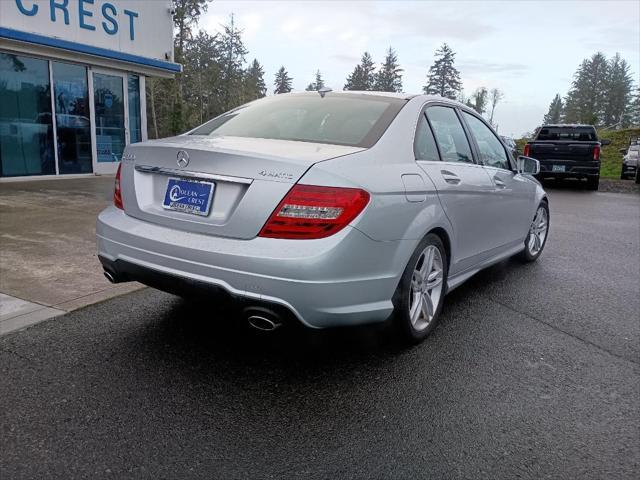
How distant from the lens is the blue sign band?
10.7 metres

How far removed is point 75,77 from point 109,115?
4.19 feet

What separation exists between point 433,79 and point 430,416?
90120mm

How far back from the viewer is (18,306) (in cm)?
386

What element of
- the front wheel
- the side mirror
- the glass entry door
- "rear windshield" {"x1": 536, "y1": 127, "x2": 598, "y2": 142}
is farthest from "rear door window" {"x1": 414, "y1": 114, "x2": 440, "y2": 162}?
"rear windshield" {"x1": 536, "y1": 127, "x2": 598, "y2": 142}

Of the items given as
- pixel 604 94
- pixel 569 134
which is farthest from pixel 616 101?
pixel 569 134

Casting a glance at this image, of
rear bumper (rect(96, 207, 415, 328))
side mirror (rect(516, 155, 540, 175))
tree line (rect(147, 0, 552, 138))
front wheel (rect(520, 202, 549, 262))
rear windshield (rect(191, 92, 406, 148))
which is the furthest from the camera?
tree line (rect(147, 0, 552, 138))

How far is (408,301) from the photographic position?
3.21 meters

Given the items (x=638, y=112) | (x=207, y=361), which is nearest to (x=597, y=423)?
(x=207, y=361)

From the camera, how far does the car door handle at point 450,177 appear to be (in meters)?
3.61

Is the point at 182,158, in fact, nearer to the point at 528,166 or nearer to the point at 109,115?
the point at 528,166

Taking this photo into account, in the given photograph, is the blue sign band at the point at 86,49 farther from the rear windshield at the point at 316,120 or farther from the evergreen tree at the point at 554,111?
the evergreen tree at the point at 554,111

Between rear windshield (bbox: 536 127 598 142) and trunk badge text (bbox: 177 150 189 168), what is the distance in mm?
15383

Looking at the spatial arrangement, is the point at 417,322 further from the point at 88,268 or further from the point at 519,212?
the point at 88,268

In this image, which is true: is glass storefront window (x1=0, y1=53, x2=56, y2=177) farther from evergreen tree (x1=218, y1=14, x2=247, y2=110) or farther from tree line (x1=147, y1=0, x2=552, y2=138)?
evergreen tree (x1=218, y1=14, x2=247, y2=110)
